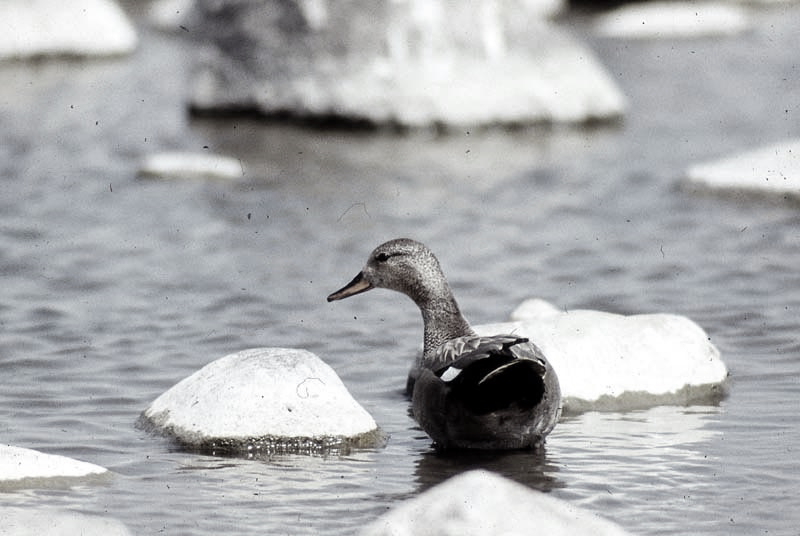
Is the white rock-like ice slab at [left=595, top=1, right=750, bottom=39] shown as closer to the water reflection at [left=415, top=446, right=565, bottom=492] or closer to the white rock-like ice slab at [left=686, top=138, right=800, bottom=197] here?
the white rock-like ice slab at [left=686, top=138, right=800, bottom=197]

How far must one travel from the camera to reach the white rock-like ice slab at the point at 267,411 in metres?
6.97

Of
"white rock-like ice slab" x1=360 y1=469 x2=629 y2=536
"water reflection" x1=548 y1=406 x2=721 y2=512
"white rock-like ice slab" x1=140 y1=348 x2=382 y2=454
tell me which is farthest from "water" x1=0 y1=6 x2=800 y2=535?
"white rock-like ice slab" x1=360 y1=469 x2=629 y2=536

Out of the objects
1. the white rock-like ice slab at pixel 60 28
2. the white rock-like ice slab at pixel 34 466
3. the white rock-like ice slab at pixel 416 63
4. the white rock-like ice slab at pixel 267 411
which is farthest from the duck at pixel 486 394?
the white rock-like ice slab at pixel 60 28

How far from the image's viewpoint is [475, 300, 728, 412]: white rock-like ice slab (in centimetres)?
775

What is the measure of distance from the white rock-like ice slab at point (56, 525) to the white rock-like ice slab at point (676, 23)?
17.4m

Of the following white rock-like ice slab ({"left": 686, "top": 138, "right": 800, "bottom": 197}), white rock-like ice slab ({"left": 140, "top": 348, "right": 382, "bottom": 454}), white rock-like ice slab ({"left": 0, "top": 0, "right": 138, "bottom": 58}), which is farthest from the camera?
white rock-like ice slab ({"left": 0, "top": 0, "right": 138, "bottom": 58})

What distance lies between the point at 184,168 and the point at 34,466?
742cm

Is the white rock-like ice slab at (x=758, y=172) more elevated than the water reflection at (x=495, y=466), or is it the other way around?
the water reflection at (x=495, y=466)

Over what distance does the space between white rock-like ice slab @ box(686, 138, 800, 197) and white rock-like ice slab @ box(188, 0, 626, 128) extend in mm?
2556

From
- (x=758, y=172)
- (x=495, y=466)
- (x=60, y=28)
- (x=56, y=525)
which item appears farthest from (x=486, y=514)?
(x=60, y=28)

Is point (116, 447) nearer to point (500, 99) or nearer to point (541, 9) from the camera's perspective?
point (500, 99)

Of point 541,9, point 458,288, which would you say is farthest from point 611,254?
point 541,9

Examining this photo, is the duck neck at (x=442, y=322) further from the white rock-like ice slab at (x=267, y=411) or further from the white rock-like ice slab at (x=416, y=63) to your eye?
the white rock-like ice slab at (x=416, y=63)

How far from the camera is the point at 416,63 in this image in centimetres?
1514
